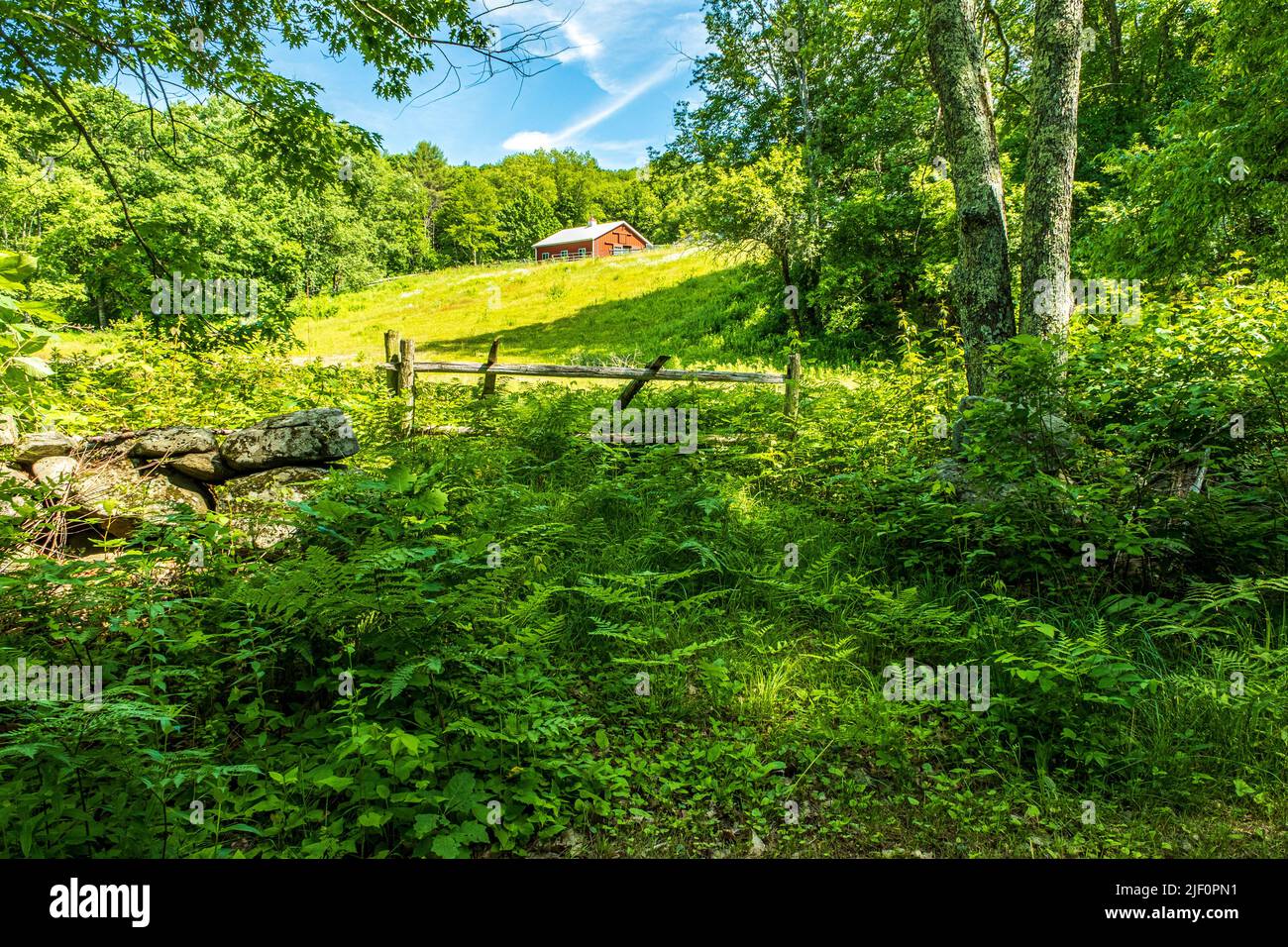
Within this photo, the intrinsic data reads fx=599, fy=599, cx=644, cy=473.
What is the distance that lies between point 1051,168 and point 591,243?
54.7 m

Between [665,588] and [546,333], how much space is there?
2062 cm

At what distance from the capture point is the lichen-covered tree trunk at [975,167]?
19.6 ft

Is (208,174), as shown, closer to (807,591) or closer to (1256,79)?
(807,591)

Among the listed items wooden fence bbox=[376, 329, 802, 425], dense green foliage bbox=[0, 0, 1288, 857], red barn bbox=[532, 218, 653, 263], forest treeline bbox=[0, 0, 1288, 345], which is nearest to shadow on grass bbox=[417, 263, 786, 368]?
forest treeline bbox=[0, 0, 1288, 345]

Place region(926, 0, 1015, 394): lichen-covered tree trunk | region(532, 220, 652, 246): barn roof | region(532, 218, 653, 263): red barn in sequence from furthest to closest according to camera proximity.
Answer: region(532, 220, 652, 246): barn roof < region(532, 218, 653, 263): red barn < region(926, 0, 1015, 394): lichen-covered tree trunk

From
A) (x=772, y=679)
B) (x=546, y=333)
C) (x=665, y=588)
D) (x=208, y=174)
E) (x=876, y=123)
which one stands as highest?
(x=876, y=123)

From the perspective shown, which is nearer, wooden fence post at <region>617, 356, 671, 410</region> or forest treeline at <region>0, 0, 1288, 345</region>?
forest treeline at <region>0, 0, 1288, 345</region>

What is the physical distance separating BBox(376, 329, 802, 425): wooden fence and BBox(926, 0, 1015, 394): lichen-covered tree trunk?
2.97 metres

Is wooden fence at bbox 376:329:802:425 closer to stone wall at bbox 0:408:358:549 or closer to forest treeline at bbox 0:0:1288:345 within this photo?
forest treeline at bbox 0:0:1288:345

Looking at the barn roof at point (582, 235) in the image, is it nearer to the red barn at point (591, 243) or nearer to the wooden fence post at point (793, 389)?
the red barn at point (591, 243)

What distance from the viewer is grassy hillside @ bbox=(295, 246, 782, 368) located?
65.2ft

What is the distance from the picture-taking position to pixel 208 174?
51.3 ft

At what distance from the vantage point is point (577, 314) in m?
26.6
